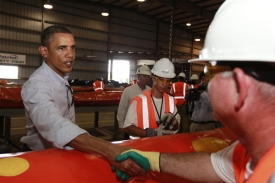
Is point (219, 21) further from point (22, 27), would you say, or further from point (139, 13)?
point (139, 13)

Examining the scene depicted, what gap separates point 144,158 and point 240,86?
2.62ft

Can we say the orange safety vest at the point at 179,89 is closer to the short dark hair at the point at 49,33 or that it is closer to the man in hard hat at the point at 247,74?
the short dark hair at the point at 49,33

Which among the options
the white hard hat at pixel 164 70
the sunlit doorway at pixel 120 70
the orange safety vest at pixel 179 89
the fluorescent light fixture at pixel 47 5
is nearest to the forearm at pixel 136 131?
the white hard hat at pixel 164 70

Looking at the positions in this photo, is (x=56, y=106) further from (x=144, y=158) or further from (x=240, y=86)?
(x=240, y=86)

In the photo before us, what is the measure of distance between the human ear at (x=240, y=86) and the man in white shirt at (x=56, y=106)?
796 millimetres

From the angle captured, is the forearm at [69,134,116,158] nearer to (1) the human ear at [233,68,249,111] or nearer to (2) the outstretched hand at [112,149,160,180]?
(2) the outstretched hand at [112,149,160,180]

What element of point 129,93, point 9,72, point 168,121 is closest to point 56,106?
point 168,121

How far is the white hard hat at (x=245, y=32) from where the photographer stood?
0.97 metres

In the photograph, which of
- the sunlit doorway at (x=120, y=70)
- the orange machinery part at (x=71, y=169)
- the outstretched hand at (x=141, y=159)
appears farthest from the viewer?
the sunlit doorway at (x=120, y=70)

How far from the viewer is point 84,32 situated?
60.6ft

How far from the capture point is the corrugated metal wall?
51.8 feet

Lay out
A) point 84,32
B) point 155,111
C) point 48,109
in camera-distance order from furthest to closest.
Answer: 1. point 84,32
2. point 155,111
3. point 48,109

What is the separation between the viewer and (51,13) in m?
17.0

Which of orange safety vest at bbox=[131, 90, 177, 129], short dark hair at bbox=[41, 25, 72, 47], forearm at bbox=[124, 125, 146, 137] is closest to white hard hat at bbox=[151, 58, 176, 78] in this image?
orange safety vest at bbox=[131, 90, 177, 129]
